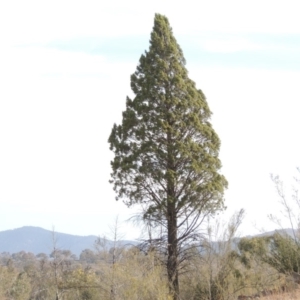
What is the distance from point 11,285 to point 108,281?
34498mm

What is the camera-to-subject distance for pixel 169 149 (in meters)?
18.2

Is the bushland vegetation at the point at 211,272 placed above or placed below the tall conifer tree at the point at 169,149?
below

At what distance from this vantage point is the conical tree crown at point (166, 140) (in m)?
18.1

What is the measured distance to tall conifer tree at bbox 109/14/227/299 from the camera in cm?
1795

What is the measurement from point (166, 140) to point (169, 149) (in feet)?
1.37

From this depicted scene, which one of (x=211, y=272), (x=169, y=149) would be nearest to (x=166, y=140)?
(x=169, y=149)

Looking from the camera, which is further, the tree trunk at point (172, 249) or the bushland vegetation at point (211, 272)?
the tree trunk at point (172, 249)

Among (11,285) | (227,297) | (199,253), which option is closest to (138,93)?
(199,253)

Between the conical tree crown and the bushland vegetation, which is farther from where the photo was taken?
the conical tree crown

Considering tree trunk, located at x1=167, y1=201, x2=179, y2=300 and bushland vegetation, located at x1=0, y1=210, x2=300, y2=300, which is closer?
bushland vegetation, located at x1=0, y1=210, x2=300, y2=300

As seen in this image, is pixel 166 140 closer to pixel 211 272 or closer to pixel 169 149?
pixel 169 149

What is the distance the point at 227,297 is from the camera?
15180mm

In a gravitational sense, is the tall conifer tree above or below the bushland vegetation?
above

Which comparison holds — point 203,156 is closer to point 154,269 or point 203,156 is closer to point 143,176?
point 143,176
